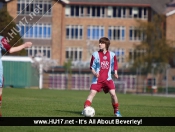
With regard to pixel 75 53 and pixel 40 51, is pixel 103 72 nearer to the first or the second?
pixel 40 51

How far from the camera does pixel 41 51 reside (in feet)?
345

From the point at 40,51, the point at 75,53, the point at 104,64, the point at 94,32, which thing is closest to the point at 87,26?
the point at 94,32

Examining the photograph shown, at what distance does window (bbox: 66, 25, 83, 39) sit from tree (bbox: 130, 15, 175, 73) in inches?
585

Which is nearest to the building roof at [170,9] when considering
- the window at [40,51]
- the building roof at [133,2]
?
the building roof at [133,2]

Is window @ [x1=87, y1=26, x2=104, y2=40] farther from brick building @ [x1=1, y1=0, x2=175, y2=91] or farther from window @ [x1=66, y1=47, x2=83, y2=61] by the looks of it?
window @ [x1=66, y1=47, x2=83, y2=61]

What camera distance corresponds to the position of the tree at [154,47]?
90.8m

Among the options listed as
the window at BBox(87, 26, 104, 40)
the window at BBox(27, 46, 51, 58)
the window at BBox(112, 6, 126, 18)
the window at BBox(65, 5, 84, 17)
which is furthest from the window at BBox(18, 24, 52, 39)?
the window at BBox(112, 6, 126, 18)

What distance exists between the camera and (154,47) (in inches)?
3634

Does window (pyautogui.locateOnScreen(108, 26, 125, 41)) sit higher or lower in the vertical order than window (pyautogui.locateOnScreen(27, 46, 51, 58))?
higher

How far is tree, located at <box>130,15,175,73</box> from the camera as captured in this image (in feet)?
298

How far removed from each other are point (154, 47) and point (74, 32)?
55.4 feet

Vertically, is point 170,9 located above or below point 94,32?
above

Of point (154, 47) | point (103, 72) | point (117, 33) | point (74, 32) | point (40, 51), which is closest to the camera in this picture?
point (103, 72)
